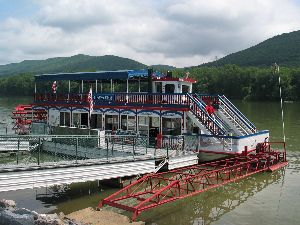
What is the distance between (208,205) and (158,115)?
879 cm

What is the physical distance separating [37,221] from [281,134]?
3126 cm

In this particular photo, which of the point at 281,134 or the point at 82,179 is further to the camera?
the point at 281,134

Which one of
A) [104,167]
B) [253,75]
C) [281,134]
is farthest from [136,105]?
[253,75]

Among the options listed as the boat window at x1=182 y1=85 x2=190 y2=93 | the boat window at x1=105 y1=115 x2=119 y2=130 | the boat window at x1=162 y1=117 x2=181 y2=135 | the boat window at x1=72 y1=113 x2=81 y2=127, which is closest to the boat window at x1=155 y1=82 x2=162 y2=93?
the boat window at x1=182 y1=85 x2=190 y2=93

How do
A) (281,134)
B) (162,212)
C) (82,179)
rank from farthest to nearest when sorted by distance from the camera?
(281,134), (82,179), (162,212)

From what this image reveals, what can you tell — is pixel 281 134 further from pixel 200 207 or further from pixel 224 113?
pixel 200 207

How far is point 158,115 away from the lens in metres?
24.6

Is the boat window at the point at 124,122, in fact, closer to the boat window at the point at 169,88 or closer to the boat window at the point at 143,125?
the boat window at the point at 143,125

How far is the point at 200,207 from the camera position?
16500mm

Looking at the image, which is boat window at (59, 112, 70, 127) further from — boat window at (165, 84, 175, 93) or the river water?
the river water

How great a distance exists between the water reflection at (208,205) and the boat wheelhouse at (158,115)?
257 centimetres

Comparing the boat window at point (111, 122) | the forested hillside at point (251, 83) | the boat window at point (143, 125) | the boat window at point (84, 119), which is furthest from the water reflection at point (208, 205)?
the forested hillside at point (251, 83)

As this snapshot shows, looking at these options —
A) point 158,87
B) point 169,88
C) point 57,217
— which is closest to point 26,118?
point 158,87

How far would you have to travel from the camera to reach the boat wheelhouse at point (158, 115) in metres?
22.7
